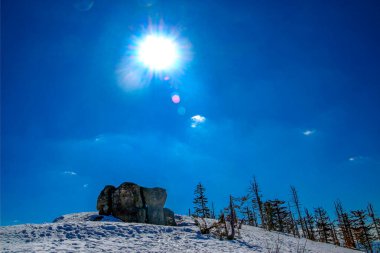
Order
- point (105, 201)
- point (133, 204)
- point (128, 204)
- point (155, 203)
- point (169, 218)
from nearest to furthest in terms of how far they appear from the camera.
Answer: point (128, 204) < point (133, 204) < point (105, 201) < point (169, 218) < point (155, 203)

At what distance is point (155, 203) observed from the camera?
83.0 feet

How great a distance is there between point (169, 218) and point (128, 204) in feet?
15.7

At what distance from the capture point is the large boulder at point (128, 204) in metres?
22.6

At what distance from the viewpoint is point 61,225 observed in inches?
491

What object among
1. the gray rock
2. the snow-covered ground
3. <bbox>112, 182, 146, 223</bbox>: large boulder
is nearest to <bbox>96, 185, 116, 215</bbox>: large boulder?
<bbox>112, 182, 146, 223</bbox>: large boulder

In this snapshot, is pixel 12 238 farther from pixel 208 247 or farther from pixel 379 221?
pixel 379 221

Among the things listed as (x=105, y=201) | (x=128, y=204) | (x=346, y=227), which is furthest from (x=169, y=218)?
(x=346, y=227)

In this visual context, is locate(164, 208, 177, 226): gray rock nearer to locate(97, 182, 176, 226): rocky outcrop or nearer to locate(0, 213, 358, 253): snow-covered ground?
locate(97, 182, 176, 226): rocky outcrop

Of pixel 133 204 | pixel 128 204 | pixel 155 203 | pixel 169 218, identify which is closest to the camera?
pixel 128 204

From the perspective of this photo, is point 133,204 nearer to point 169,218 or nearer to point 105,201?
point 105,201

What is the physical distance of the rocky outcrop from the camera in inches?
901

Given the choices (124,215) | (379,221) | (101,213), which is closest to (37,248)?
(124,215)

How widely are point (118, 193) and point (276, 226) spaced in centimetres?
3361

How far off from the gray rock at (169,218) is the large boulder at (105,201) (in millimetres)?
5815
